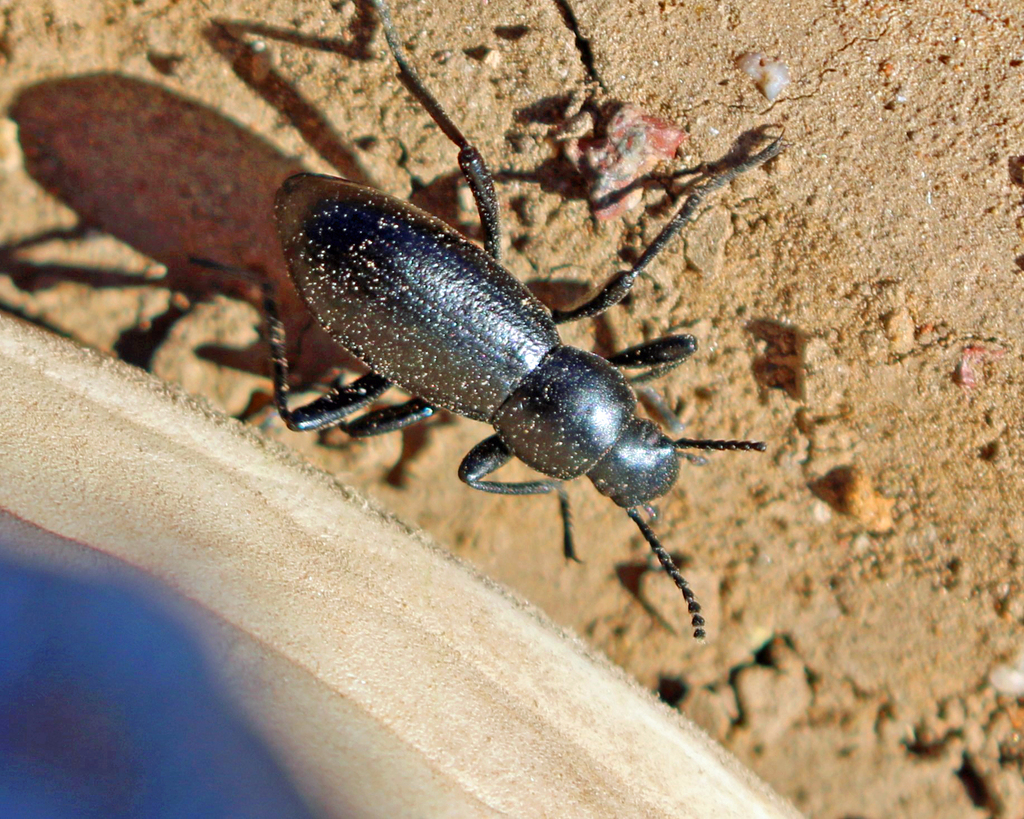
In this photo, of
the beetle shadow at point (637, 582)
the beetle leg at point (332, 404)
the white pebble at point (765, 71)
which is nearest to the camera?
the white pebble at point (765, 71)

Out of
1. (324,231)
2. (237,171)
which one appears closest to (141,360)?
(237,171)

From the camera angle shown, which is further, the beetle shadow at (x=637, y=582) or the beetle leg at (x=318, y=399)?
the beetle shadow at (x=637, y=582)

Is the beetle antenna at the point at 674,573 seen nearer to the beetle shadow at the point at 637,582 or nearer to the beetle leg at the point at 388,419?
the beetle shadow at the point at 637,582

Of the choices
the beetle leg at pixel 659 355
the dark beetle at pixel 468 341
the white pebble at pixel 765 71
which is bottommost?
the dark beetle at pixel 468 341

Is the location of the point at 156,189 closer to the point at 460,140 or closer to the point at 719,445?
the point at 460,140

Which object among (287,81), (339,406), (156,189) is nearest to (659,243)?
(339,406)

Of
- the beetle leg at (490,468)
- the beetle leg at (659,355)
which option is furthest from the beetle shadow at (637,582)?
the beetle leg at (659,355)

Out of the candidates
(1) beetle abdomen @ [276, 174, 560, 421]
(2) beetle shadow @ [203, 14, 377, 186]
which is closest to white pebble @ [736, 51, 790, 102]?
(1) beetle abdomen @ [276, 174, 560, 421]

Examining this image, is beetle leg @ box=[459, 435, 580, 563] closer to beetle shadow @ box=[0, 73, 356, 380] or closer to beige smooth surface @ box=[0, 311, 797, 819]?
beige smooth surface @ box=[0, 311, 797, 819]
